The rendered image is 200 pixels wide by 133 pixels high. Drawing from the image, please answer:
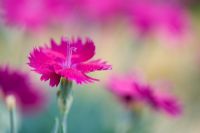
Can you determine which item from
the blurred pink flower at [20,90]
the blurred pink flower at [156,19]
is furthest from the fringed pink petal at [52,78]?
the blurred pink flower at [156,19]

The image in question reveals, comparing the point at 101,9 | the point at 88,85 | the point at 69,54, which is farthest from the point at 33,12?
the point at 69,54

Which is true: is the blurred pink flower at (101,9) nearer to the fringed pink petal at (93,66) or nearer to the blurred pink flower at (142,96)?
the blurred pink flower at (142,96)

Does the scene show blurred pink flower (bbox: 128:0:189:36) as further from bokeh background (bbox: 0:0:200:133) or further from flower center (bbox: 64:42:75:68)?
flower center (bbox: 64:42:75:68)

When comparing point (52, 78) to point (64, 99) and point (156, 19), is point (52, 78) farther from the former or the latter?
point (156, 19)

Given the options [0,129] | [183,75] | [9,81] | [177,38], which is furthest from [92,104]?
[183,75]

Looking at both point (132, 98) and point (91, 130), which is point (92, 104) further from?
point (132, 98)

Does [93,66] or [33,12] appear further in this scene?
[33,12]
